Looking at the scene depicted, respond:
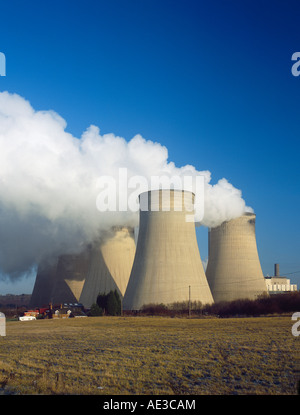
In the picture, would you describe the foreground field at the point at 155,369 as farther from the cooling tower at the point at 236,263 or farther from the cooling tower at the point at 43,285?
the cooling tower at the point at 43,285

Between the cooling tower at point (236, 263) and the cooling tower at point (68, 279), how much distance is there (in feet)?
36.5

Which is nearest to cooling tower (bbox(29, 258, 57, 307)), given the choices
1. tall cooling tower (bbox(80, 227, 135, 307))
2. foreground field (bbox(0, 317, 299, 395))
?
tall cooling tower (bbox(80, 227, 135, 307))

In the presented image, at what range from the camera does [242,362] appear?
7.31 metres

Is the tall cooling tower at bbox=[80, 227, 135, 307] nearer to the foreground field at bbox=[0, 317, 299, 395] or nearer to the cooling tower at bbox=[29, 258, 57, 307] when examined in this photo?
the cooling tower at bbox=[29, 258, 57, 307]

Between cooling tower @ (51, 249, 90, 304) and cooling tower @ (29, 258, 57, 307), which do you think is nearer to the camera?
cooling tower @ (51, 249, 90, 304)

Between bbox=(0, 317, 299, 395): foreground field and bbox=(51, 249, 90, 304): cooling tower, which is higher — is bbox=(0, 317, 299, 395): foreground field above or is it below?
below

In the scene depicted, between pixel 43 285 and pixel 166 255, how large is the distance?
59.5 feet

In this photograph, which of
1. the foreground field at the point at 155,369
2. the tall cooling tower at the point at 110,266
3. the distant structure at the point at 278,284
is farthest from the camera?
the distant structure at the point at 278,284

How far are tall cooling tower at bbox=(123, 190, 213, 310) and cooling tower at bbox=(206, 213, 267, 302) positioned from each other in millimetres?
3868

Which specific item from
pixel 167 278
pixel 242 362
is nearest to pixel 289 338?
pixel 242 362

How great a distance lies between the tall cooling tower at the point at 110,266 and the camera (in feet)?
95.1

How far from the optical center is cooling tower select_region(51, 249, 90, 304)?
33.5m

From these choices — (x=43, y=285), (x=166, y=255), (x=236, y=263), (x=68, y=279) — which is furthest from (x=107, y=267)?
(x=43, y=285)

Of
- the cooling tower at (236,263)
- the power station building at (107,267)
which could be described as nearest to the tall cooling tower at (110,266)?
the power station building at (107,267)
